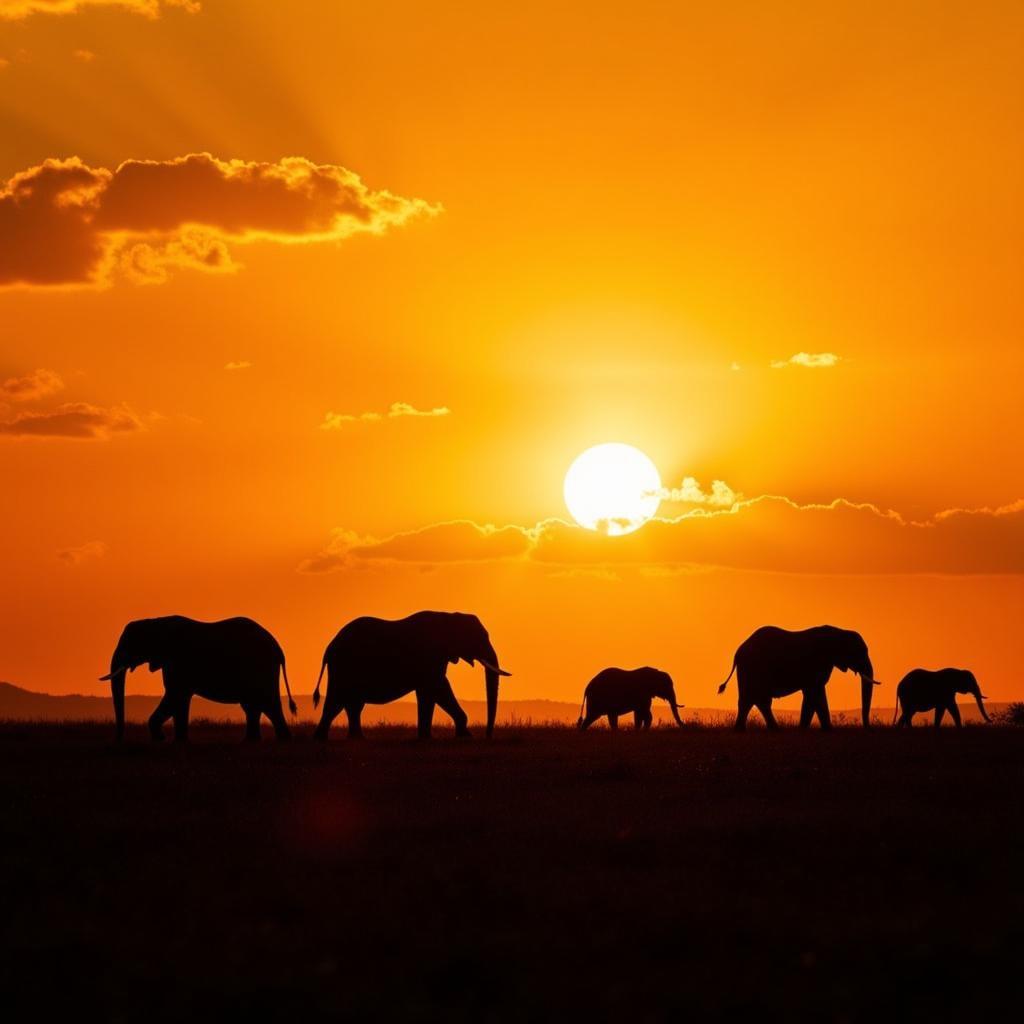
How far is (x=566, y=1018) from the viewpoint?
969 cm

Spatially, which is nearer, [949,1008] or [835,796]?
[949,1008]

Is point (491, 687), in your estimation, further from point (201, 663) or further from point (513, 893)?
point (513, 893)

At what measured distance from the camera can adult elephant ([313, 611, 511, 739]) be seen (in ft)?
119

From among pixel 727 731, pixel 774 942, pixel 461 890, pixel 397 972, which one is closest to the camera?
pixel 397 972

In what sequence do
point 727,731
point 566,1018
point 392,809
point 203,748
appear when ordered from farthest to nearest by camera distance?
point 727,731 → point 203,748 → point 392,809 → point 566,1018

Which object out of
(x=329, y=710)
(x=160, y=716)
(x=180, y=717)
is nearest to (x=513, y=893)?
(x=180, y=717)

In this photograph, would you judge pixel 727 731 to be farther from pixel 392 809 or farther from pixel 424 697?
pixel 392 809

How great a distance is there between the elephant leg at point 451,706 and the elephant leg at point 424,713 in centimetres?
26

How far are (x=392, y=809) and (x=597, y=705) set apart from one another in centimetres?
2849

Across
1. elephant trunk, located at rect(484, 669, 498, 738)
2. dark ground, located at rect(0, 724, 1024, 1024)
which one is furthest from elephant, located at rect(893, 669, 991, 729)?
dark ground, located at rect(0, 724, 1024, 1024)

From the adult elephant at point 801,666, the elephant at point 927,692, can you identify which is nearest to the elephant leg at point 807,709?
the adult elephant at point 801,666

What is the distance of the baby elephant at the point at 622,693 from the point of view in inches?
1844

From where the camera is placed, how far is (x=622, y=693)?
155 ft

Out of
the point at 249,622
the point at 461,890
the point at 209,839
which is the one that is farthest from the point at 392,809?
the point at 249,622
